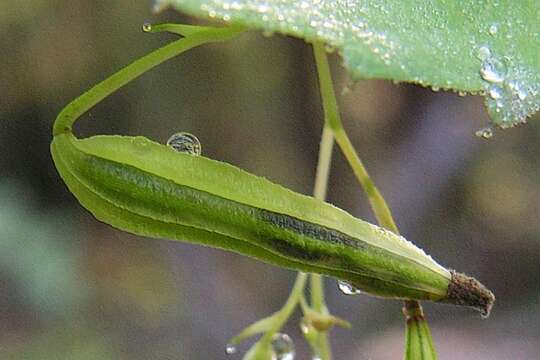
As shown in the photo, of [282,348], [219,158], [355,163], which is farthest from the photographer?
[219,158]

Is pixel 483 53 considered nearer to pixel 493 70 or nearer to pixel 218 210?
pixel 493 70

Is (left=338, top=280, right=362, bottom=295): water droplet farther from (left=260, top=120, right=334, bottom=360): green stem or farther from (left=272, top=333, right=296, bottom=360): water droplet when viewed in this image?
(left=272, top=333, right=296, bottom=360): water droplet

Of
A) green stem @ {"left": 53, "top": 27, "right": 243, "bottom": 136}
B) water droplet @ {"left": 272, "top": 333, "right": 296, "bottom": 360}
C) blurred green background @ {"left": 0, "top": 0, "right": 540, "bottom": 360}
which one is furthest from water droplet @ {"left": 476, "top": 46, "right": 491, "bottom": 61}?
blurred green background @ {"left": 0, "top": 0, "right": 540, "bottom": 360}

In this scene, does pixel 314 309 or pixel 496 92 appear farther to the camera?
pixel 314 309

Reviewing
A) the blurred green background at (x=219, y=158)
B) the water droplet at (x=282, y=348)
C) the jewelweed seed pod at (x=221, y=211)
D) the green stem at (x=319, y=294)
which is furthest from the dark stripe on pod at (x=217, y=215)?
the blurred green background at (x=219, y=158)

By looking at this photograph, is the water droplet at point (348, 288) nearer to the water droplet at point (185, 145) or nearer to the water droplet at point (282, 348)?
the water droplet at point (185, 145)

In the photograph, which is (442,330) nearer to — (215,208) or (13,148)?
(13,148)

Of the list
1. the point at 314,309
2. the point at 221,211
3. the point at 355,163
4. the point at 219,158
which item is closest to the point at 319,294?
the point at 314,309

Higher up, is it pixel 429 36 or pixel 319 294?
pixel 429 36
